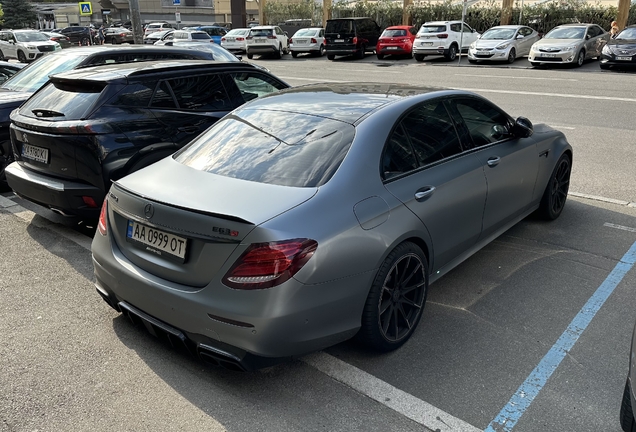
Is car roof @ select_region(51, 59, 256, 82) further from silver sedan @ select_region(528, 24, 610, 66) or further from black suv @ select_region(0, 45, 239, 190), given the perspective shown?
silver sedan @ select_region(528, 24, 610, 66)

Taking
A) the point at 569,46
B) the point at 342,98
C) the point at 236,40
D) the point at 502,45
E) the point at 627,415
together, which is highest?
the point at 342,98

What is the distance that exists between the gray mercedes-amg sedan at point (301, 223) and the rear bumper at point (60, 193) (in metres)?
1.35

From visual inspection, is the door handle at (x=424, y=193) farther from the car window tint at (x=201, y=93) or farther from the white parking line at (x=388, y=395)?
the car window tint at (x=201, y=93)

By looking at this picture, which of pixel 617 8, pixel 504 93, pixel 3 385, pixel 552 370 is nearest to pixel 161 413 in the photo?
pixel 3 385

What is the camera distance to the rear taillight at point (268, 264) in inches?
107

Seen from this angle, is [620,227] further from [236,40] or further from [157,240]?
[236,40]

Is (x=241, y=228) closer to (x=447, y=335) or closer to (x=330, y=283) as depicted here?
(x=330, y=283)

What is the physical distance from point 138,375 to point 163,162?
4.59ft

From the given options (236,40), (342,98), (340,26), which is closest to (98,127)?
(342,98)

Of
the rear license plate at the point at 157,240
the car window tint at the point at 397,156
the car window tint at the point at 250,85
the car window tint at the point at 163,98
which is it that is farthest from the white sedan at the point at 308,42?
the rear license plate at the point at 157,240

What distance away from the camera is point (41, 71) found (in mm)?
7492

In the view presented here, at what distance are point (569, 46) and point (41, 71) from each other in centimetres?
1891

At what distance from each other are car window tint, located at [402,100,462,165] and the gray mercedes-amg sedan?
0.04ft

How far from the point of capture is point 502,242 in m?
5.07
